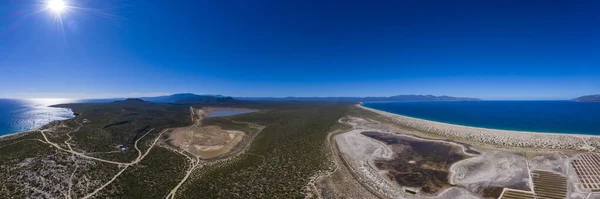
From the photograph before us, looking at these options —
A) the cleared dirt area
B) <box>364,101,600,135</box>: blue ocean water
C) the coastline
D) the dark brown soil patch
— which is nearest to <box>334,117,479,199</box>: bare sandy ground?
the dark brown soil patch

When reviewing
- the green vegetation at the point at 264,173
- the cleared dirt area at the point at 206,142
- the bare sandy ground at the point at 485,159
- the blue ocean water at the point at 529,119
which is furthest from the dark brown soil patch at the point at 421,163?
the blue ocean water at the point at 529,119

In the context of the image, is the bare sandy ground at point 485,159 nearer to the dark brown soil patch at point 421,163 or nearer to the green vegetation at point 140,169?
the dark brown soil patch at point 421,163

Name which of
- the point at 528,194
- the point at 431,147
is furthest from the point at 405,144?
the point at 528,194

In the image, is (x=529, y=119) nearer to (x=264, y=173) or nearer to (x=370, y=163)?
(x=370, y=163)

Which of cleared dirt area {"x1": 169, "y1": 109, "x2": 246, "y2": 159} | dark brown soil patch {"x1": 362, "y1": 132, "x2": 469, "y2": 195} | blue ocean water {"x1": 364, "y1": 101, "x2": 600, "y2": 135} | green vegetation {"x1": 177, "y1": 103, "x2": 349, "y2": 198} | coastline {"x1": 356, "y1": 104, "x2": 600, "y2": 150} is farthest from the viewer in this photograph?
blue ocean water {"x1": 364, "y1": 101, "x2": 600, "y2": 135}

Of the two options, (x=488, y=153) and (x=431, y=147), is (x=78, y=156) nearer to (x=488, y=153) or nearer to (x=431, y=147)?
(x=431, y=147)

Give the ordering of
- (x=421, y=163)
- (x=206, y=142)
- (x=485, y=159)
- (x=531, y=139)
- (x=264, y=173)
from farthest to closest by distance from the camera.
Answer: (x=206, y=142), (x=531, y=139), (x=485, y=159), (x=421, y=163), (x=264, y=173)

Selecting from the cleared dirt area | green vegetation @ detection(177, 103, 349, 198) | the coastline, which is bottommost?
green vegetation @ detection(177, 103, 349, 198)

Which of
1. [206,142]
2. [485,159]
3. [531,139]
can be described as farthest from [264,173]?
[531,139]

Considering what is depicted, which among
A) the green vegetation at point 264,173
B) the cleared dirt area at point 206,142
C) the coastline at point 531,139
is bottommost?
the green vegetation at point 264,173

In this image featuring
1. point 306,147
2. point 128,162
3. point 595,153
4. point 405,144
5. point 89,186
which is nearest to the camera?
point 89,186

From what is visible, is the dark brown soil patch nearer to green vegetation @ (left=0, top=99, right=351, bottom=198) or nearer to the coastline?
the coastline
